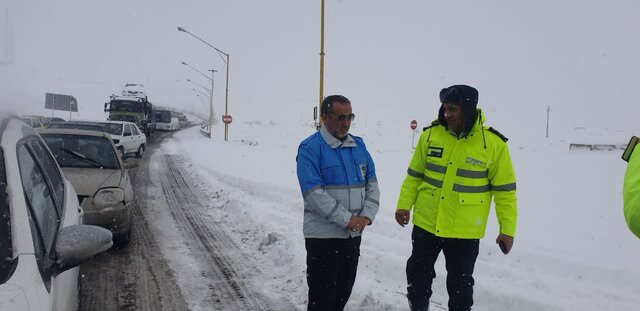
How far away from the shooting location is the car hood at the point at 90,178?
5.50 metres

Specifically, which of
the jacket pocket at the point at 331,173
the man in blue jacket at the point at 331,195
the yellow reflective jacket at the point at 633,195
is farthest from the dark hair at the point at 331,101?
the yellow reflective jacket at the point at 633,195

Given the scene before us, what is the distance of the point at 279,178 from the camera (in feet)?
42.6

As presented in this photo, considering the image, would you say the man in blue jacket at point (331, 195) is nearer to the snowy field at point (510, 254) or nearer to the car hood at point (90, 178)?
the snowy field at point (510, 254)

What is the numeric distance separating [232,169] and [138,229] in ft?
25.6

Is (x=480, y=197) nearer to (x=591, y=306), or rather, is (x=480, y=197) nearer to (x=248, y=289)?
(x=591, y=306)

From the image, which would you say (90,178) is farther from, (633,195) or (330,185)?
(633,195)

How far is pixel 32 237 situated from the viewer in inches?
78.6

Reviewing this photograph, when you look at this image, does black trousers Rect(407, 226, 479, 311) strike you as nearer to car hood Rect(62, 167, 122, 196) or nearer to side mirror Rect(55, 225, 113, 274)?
side mirror Rect(55, 225, 113, 274)

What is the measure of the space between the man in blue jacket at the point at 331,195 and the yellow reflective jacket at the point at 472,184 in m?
0.61

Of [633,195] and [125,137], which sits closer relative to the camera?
[633,195]

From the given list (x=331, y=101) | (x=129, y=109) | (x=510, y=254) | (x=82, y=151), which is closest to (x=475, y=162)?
(x=331, y=101)

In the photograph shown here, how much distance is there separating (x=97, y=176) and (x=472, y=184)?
15.9ft

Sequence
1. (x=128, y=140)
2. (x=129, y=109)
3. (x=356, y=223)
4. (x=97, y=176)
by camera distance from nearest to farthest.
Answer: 1. (x=356, y=223)
2. (x=97, y=176)
3. (x=128, y=140)
4. (x=129, y=109)

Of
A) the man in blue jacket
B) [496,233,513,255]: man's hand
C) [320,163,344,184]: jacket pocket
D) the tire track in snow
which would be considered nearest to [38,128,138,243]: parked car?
the tire track in snow
